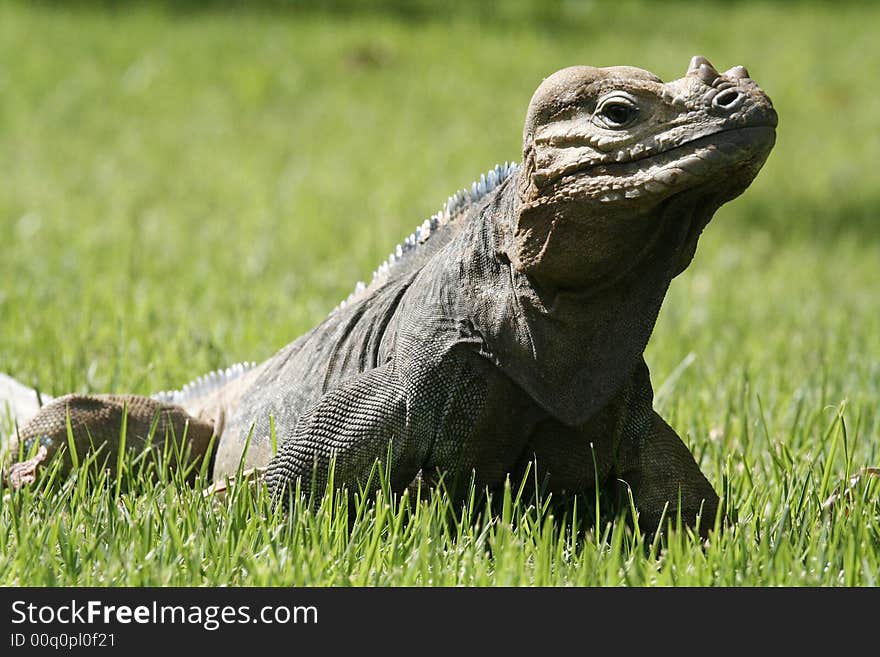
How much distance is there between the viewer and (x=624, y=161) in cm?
316

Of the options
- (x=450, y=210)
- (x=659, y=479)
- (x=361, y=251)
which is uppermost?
(x=361, y=251)

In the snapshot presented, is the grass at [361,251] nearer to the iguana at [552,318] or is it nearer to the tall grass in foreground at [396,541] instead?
the tall grass in foreground at [396,541]

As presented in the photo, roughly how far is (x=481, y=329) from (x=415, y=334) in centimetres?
19

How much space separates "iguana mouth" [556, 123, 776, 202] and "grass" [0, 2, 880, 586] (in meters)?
0.90

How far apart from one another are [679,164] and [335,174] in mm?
8157

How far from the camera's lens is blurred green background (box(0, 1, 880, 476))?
6.16 metres

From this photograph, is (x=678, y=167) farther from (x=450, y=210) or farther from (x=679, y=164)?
(x=450, y=210)

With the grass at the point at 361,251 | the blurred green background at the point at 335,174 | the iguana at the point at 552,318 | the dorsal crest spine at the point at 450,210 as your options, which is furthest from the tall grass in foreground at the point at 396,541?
the blurred green background at the point at 335,174

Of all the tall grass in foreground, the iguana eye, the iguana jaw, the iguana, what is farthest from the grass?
the iguana eye

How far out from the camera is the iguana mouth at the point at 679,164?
3.03 metres

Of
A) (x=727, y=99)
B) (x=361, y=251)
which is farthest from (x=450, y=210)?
(x=361, y=251)
